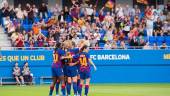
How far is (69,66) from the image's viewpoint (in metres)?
21.0

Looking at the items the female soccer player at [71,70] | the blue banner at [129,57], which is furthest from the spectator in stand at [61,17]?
the female soccer player at [71,70]

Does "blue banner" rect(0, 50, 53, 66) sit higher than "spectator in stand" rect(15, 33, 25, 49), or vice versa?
"spectator in stand" rect(15, 33, 25, 49)

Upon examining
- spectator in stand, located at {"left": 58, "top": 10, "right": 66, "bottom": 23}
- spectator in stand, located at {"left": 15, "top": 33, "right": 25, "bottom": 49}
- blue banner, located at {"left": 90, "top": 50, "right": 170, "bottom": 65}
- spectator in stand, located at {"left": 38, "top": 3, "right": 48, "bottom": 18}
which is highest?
spectator in stand, located at {"left": 38, "top": 3, "right": 48, "bottom": 18}

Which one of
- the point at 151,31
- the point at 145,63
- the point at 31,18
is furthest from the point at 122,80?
the point at 31,18

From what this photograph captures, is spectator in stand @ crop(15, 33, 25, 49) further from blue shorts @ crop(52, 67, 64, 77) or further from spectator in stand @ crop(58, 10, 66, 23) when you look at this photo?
blue shorts @ crop(52, 67, 64, 77)

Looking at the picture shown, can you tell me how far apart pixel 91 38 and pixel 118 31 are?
9.77ft

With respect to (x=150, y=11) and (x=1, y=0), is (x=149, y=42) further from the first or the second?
(x=1, y=0)

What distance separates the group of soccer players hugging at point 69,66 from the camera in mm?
20969

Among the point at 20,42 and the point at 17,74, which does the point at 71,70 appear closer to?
the point at 17,74

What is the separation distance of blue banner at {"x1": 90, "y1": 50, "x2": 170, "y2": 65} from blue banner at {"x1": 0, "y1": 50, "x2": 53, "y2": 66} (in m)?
2.66

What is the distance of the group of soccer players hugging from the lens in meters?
21.0

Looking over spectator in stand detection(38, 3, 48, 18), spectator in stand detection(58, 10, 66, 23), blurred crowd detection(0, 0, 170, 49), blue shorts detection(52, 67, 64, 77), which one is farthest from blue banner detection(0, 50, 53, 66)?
blue shorts detection(52, 67, 64, 77)

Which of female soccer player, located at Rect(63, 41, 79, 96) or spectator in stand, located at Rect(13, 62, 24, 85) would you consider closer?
female soccer player, located at Rect(63, 41, 79, 96)

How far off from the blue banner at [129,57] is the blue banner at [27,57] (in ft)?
8.74
